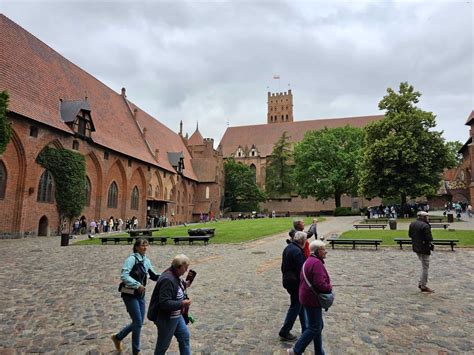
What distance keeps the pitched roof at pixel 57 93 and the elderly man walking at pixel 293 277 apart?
Result: 26.3 metres

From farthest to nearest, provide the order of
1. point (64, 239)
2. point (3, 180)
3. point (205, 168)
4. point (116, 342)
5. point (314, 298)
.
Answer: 1. point (205, 168)
2. point (3, 180)
3. point (64, 239)
4. point (116, 342)
5. point (314, 298)

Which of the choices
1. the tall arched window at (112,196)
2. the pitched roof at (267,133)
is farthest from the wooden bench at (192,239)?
the pitched roof at (267,133)

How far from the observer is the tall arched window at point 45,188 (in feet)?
91.9

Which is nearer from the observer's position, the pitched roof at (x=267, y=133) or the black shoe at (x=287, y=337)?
the black shoe at (x=287, y=337)

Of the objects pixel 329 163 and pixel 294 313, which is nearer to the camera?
pixel 294 313

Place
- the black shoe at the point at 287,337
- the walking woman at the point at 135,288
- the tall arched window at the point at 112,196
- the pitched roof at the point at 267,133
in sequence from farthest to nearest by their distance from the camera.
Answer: the pitched roof at the point at 267,133, the tall arched window at the point at 112,196, the black shoe at the point at 287,337, the walking woman at the point at 135,288

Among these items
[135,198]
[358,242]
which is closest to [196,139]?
[135,198]

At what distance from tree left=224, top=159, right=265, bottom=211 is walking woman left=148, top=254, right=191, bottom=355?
6212cm

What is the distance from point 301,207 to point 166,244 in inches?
2026

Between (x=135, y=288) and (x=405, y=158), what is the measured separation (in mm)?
35163

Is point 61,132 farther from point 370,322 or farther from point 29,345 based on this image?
point 370,322

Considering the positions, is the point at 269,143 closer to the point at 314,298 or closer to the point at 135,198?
the point at 135,198

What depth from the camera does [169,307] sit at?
3979mm

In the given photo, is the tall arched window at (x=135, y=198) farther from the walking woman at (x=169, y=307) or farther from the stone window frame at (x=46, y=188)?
the walking woman at (x=169, y=307)
